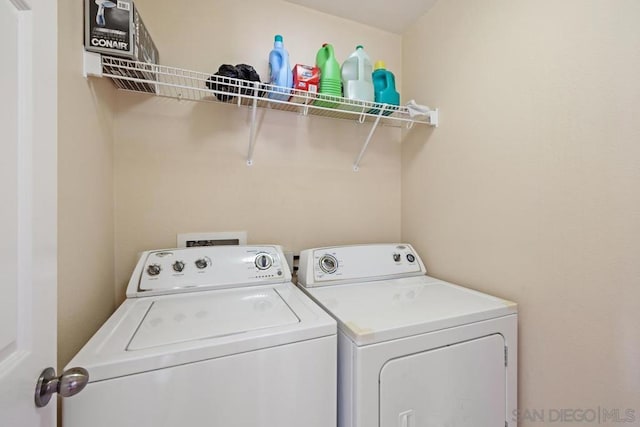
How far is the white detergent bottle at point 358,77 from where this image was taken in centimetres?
158

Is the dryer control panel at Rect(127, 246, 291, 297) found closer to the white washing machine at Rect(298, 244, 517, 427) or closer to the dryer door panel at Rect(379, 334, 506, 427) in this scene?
the white washing machine at Rect(298, 244, 517, 427)

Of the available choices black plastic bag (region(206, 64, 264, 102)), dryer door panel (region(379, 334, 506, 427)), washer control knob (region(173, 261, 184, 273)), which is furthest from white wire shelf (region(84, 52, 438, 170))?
dryer door panel (region(379, 334, 506, 427))

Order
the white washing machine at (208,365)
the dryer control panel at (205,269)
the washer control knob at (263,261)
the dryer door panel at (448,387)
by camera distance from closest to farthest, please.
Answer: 1. the white washing machine at (208,365)
2. the dryer door panel at (448,387)
3. the dryer control panel at (205,269)
4. the washer control knob at (263,261)

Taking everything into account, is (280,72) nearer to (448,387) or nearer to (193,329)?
(193,329)

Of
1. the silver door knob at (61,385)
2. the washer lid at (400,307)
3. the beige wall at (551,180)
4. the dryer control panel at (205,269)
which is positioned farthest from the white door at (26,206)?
the beige wall at (551,180)

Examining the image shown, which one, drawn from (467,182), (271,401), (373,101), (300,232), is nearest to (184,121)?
(300,232)

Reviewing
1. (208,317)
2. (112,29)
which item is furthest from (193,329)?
(112,29)

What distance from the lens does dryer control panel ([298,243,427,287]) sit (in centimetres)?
147

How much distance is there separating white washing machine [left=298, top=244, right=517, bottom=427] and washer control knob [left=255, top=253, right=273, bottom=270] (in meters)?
0.27

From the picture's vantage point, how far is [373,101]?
166 centimetres

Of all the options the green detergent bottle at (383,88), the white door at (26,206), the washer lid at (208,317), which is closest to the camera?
the white door at (26,206)

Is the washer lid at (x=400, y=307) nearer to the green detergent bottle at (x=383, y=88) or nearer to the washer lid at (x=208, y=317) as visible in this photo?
the washer lid at (x=208, y=317)

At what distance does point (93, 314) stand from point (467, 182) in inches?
74.0

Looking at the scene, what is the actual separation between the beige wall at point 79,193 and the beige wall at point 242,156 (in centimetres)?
17
